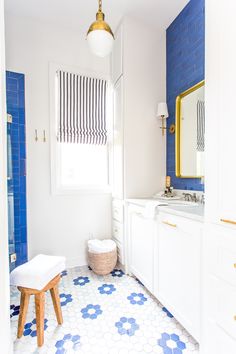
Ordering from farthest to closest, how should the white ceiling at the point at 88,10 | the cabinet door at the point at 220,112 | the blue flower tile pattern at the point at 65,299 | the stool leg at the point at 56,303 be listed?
the white ceiling at the point at 88,10 < the blue flower tile pattern at the point at 65,299 < the stool leg at the point at 56,303 < the cabinet door at the point at 220,112

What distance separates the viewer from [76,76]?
252cm

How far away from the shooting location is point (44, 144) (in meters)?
2.39

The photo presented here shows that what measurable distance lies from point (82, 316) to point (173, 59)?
2.80m

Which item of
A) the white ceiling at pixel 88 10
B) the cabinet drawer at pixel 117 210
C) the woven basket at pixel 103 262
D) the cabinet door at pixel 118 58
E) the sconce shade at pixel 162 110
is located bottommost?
the woven basket at pixel 103 262

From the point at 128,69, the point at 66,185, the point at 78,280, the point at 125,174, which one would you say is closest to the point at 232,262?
the point at 125,174

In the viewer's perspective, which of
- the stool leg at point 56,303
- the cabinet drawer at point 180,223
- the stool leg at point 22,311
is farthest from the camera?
the stool leg at point 56,303

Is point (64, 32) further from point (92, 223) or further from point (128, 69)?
point (92, 223)

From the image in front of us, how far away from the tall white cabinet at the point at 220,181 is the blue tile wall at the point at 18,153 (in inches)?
74.5

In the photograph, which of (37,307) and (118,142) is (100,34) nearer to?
(118,142)

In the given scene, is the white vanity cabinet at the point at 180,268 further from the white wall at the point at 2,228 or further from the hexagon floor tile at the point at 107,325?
the white wall at the point at 2,228

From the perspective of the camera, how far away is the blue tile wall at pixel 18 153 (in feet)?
7.10

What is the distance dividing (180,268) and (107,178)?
5.11 feet

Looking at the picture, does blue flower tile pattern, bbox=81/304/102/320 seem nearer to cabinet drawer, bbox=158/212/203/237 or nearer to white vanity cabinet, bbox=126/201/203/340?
white vanity cabinet, bbox=126/201/203/340

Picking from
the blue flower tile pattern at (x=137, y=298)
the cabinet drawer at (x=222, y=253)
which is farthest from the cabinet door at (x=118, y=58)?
the blue flower tile pattern at (x=137, y=298)
